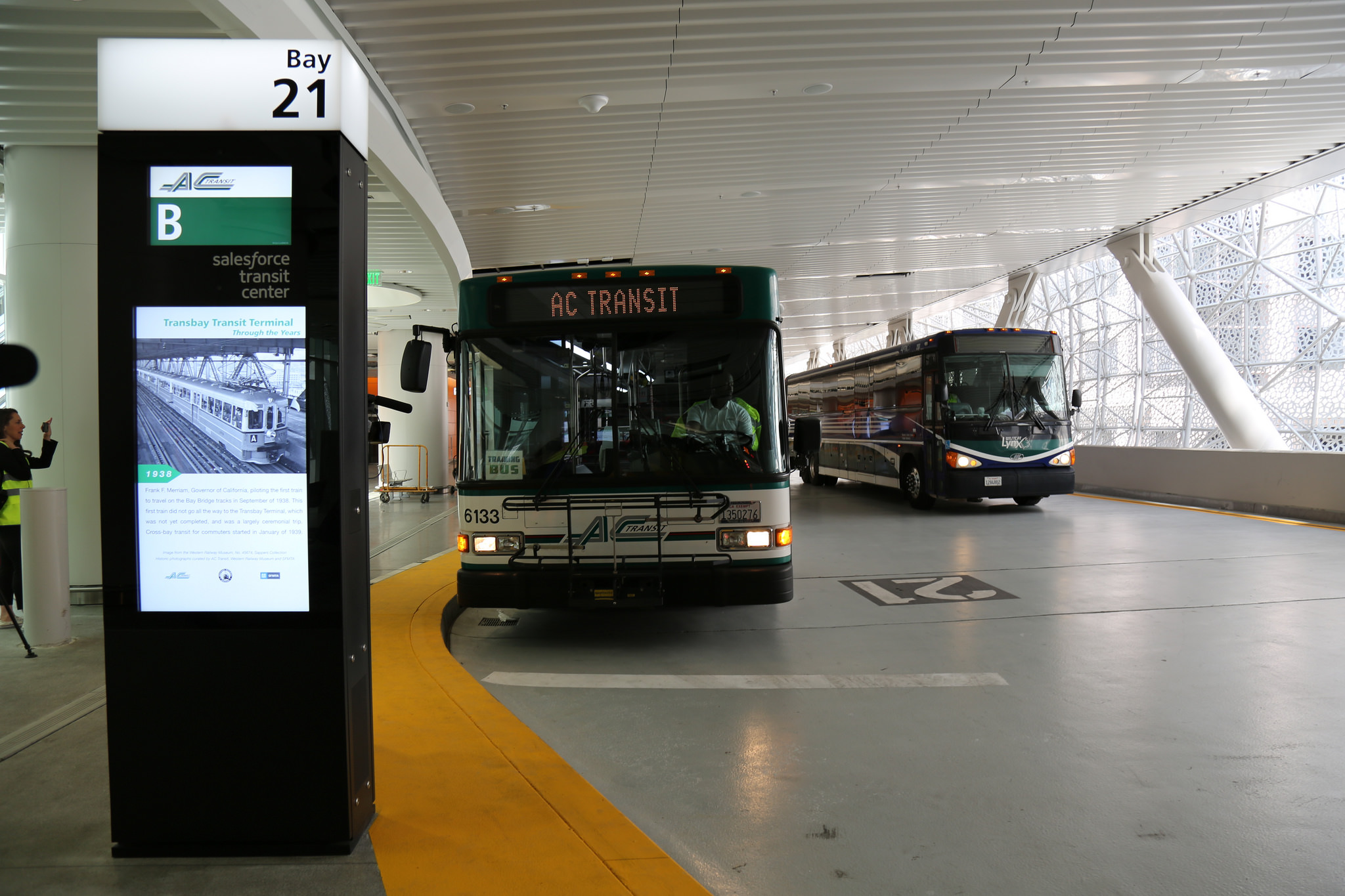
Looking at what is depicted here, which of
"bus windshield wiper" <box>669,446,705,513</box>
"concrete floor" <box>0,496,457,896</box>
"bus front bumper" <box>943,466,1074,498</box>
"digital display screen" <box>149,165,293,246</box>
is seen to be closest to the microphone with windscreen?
"digital display screen" <box>149,165,293,246</box>

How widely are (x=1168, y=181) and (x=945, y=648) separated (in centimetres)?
1208

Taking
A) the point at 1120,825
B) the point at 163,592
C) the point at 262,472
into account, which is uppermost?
the point at 262,472

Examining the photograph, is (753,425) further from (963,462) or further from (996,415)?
(996,415)

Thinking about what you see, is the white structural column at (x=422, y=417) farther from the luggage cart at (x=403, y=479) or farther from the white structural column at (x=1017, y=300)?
the white structural column at (x=1017, y=300)

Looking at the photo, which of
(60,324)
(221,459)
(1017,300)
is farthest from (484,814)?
(1017,300)

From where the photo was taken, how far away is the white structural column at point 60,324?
7.39 metres

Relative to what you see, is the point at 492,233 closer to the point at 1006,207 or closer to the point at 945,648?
the point at 1006,207

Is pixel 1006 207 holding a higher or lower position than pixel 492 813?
higher

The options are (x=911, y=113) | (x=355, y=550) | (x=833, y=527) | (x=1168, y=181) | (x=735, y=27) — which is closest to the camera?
(x=355, y=550)

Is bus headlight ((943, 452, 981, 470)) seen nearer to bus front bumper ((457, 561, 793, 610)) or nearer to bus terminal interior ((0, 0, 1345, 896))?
bus terminal interior ((0, 0, 1345, 896))

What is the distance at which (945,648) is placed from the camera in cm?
590

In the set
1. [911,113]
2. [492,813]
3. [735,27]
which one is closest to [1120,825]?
[492,813]

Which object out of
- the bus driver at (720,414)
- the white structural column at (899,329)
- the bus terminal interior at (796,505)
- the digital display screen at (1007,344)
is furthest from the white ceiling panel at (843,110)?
the white structural column at (899,329)

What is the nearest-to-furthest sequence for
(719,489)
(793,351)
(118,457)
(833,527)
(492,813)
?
(118,457) < (492,813) < (719,489) < (833,527) < (793,351)
